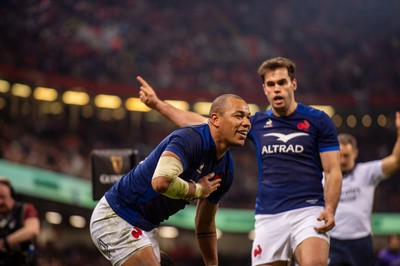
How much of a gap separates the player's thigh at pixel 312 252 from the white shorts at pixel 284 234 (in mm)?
75

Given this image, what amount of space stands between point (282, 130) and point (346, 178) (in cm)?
217

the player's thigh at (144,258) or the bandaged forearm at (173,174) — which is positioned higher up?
the bandaged forearm at (173,174)

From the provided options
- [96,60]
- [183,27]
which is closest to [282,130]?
[96,60]

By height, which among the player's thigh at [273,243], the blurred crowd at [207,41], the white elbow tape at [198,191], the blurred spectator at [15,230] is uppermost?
the blurred crowd at [207,41]

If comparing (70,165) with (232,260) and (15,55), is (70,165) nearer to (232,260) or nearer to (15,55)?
(15,55)

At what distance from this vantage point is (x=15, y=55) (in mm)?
23906

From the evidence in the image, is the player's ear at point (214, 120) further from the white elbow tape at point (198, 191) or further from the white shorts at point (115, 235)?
the white shorts at point (115, 235)

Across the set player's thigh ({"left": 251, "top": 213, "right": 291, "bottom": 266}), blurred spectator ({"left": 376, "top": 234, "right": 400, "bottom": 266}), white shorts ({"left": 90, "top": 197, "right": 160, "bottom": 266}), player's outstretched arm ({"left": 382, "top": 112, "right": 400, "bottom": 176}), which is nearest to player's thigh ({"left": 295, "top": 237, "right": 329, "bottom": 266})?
player's thigh ({"left": 251, "top": 213, "right": 291, "bottom": 266})

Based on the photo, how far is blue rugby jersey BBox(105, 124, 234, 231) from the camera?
14.3 feet

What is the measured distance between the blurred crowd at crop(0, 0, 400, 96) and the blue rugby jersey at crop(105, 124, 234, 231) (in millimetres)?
20408

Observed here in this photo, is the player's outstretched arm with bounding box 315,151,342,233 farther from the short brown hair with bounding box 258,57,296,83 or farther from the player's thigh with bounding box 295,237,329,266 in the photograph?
the short brown hair with bounding box 258,57,296,83

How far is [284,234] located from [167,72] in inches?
936

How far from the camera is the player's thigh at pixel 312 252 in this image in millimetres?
4785

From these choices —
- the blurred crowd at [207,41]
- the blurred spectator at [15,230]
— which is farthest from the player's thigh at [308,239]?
the blurred crowd at [207,41]
